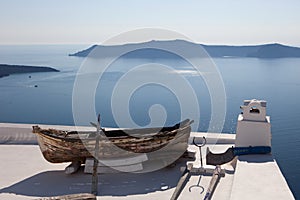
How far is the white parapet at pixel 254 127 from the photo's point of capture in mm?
4391

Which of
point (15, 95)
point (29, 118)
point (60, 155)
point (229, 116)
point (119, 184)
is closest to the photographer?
point (119, 184)

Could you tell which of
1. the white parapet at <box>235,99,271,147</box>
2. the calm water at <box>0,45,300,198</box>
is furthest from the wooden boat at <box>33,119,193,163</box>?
the calm water at <box>0,45,300,198</box>

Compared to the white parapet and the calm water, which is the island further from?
the white parapet

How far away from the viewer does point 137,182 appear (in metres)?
4.12

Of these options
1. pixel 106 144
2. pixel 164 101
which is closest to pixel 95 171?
pixel 106 144

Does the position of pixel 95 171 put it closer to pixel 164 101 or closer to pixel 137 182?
pixel 137 182

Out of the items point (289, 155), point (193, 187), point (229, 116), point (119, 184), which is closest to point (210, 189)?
point (193, 187)

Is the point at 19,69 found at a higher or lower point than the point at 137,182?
lower

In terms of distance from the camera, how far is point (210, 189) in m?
3.63

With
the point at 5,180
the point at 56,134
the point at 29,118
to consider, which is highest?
the point at 56,134

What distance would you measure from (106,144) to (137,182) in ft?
1.98

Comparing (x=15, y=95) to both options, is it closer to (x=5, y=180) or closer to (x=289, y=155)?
(x=289, y=155)

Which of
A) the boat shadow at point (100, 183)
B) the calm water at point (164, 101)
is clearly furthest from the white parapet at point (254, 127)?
the calm water at point (164, 101)

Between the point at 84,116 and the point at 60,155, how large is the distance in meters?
16.5
